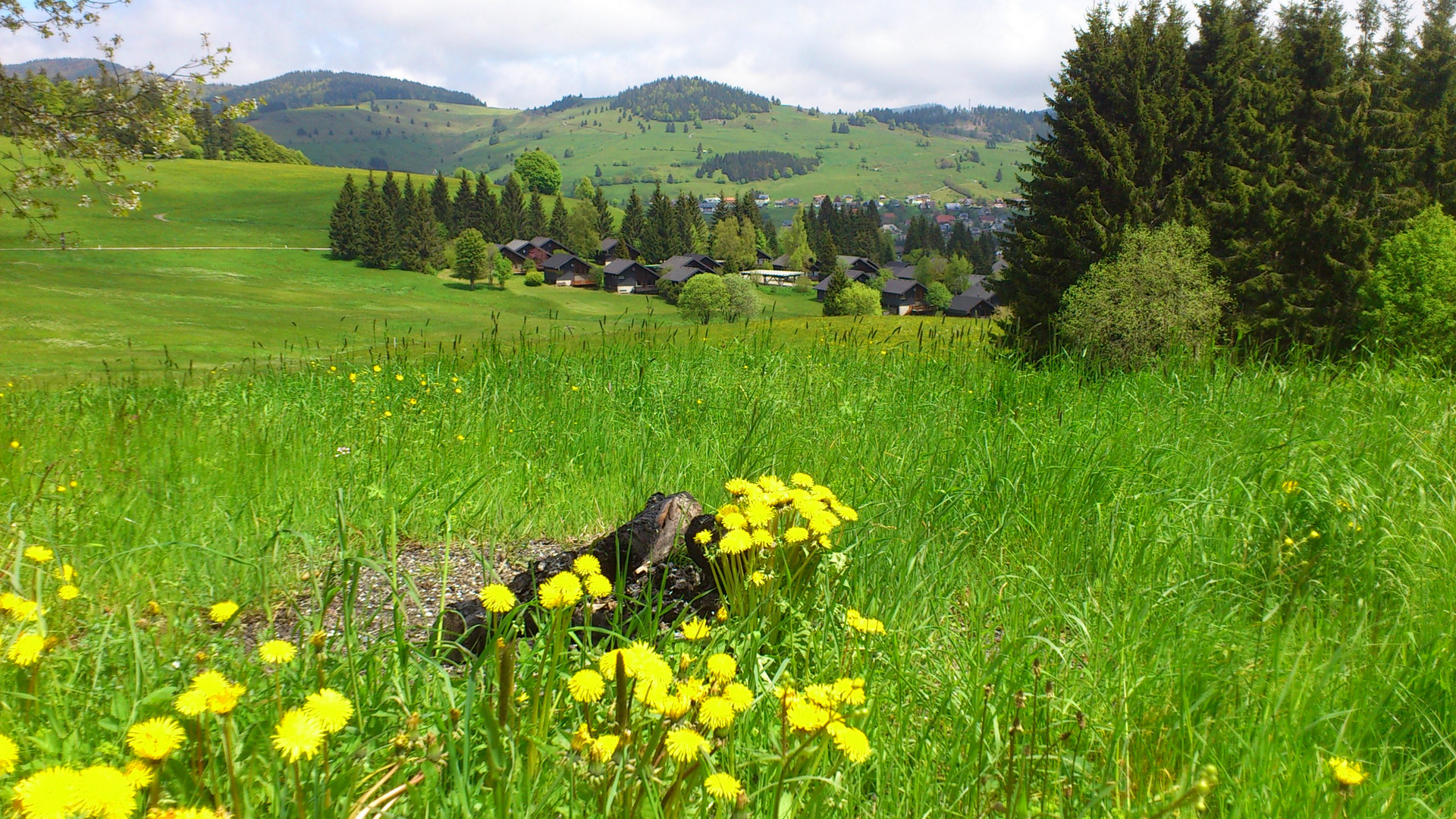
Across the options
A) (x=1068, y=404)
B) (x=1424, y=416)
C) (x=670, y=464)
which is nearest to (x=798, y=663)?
(x=670, y=464)

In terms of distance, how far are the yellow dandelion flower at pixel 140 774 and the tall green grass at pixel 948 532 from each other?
1.24 ft

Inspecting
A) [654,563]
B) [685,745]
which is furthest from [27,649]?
[654,563]

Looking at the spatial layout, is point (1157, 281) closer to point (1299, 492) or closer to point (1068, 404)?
point (1068, 404)

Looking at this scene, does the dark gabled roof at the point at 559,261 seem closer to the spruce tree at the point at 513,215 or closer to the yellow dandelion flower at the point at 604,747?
the spruce tree at the point at 513,215

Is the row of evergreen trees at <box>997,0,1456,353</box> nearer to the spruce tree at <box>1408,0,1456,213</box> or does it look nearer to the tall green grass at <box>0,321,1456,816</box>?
the spruce tree at <box>1408,0,1456,213</box>

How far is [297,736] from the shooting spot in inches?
45.2

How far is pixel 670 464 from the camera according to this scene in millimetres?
4535

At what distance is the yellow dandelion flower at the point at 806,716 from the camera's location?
138 centimetres

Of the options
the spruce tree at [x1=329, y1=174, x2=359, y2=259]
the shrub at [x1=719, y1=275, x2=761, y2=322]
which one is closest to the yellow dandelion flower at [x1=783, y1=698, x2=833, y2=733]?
the shrub at [x1=719, y1=275, x2=761, y2=322]

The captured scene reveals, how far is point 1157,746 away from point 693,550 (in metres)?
1.75

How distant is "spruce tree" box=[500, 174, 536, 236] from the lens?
10650 centimetres

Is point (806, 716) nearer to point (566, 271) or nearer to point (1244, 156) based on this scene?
point (1244, 156)

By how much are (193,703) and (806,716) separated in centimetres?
103

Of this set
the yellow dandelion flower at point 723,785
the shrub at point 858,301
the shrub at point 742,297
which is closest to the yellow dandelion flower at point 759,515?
the yellow dandelion flower at point 723,785
